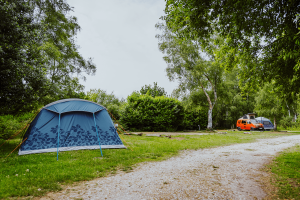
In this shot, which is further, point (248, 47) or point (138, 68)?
point (138, 68)

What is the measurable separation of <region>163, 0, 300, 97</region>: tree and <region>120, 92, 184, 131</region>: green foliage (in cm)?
1352

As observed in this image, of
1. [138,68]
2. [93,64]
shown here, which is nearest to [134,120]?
[93,64]

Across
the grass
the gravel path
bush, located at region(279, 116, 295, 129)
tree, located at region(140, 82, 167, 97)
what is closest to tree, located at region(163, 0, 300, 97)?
the gravel path

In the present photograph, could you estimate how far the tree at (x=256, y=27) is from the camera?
15.4 ft

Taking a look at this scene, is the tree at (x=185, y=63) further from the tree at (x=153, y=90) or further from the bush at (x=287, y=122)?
the tree at (x=153, y=90)

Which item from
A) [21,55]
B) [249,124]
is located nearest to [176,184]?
[21,55]

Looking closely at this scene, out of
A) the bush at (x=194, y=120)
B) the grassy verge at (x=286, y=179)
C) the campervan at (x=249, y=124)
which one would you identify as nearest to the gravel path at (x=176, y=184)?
the grassy verge at (x=286, y=179)

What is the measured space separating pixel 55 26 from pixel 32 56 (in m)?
6.80

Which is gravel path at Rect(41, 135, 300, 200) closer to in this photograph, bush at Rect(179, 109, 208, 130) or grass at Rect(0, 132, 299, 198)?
grass at Rect(0, 132, 299, 198)

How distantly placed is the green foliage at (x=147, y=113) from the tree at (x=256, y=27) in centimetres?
1352

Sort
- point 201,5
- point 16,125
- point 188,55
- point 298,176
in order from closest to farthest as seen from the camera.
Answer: point 298,176 → point 201,5 → point 16,125 → point 188,55

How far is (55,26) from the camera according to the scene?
1368 cm

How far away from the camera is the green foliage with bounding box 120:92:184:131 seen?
19.4 m

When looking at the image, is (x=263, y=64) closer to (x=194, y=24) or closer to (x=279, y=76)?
(x=279, y=76)
